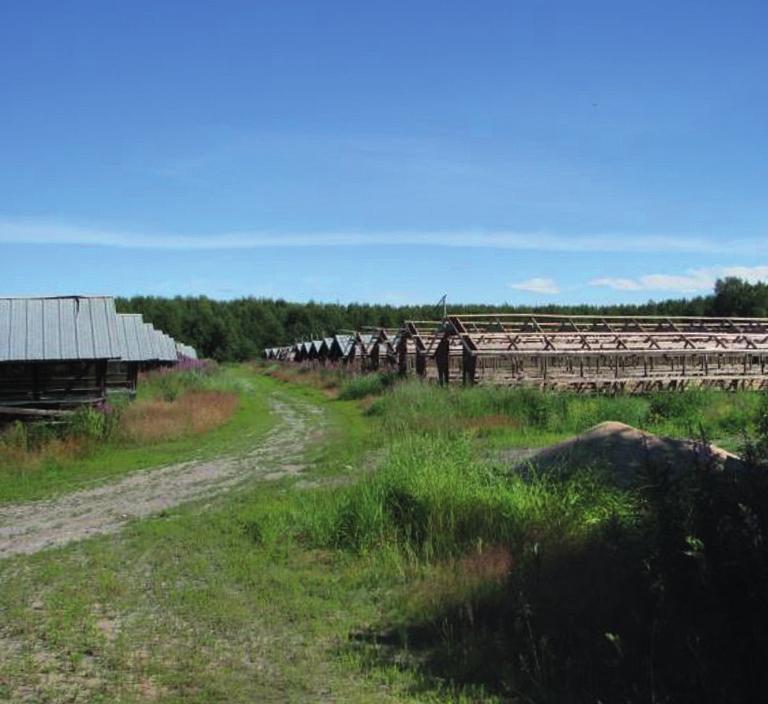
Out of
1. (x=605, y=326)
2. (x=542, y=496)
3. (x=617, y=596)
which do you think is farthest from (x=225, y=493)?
(x=605, y=326)

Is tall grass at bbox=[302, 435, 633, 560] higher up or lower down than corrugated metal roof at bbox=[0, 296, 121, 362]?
lower down

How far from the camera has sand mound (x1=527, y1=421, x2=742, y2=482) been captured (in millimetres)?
8795

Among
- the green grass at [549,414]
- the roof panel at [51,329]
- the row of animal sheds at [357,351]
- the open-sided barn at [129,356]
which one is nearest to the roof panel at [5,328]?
the roof panel at [51,329]

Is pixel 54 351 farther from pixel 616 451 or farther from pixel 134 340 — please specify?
pixel 616 451

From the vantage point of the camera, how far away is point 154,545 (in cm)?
926

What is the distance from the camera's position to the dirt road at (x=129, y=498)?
399 inches

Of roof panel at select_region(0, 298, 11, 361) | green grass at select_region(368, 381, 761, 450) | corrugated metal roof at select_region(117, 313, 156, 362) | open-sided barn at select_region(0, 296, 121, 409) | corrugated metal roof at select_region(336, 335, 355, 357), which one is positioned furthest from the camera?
corrugated metal roof at select_region(336, 335, 355, 357)

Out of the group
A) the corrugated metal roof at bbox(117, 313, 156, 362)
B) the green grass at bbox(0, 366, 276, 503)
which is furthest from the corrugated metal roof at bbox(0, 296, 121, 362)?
the corrugated metal roof at bbox(117, 313, 156, 362)

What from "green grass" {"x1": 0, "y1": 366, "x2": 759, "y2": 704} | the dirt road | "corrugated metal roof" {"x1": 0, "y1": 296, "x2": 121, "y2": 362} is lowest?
the dirt road

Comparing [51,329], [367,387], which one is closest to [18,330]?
[51,329]

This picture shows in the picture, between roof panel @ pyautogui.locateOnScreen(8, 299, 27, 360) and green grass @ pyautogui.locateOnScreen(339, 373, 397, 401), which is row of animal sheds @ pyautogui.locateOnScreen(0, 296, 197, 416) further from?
green grass @ pyautogui.locateOnScreen(339, 373, 397, 401)

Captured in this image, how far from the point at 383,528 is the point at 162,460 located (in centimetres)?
925

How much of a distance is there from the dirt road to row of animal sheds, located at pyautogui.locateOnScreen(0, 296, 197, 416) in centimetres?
543

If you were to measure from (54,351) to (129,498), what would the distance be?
357 inches
